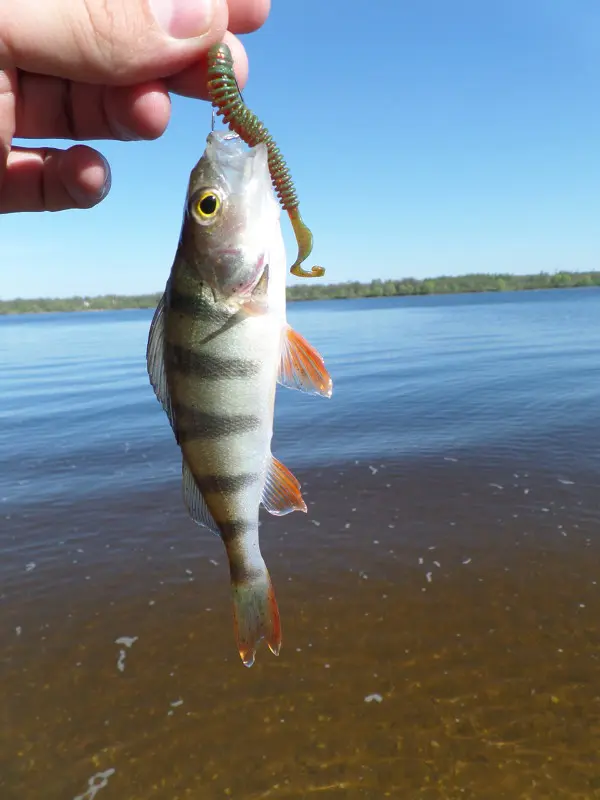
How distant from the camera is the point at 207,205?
103 inches

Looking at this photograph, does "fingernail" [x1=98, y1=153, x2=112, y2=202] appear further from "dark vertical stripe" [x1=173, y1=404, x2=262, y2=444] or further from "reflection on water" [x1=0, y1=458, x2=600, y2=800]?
"reflection on water" [x1=0, y1=458, x2=600, y2=800]

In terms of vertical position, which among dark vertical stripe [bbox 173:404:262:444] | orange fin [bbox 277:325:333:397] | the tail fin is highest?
orange fin [bbox 277:325:333:397]

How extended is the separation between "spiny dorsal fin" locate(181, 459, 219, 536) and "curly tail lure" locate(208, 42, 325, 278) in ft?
3.57

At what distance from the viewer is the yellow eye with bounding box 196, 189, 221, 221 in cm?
261

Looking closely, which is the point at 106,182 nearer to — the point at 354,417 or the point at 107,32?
the point at 107,32

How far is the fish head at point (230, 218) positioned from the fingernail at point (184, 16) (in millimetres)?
819

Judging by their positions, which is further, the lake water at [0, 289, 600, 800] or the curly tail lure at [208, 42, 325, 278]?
the lake water at [0, 289, 600, 800]

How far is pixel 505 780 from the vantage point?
19.5ft

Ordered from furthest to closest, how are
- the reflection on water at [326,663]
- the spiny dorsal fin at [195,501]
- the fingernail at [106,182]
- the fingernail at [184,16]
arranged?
the reflection on water at [326,663] < the fingernail at [106,182] < the fingernail at [184,16] < the spiny dorsal fin at [195,501]

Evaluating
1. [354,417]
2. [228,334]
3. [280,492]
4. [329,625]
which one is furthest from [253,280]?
[354,417]

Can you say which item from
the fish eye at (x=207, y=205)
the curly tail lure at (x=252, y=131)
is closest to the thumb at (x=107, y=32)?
the curly tail lure at (x=252, y=131)

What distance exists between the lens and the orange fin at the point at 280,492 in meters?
2.91

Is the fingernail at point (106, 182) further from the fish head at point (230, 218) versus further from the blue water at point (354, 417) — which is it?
the blue water at point (354, 417)

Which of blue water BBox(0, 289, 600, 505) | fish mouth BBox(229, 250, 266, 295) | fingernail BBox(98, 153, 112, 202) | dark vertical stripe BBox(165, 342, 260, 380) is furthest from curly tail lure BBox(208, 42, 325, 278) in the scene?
blue water BBox(0, 289, 600, 505)
